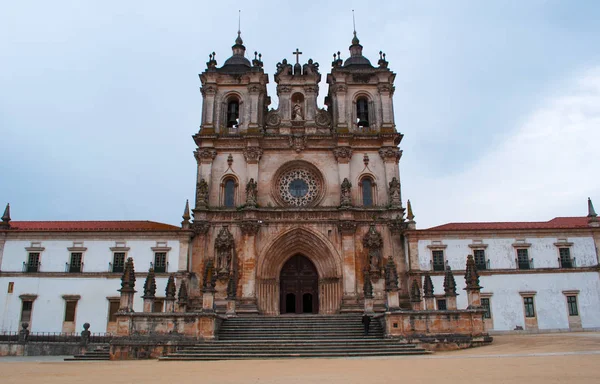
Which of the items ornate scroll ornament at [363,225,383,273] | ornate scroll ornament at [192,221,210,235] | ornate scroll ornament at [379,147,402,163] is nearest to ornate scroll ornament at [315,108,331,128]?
ornate scroll ornament at [379,147,402,163]

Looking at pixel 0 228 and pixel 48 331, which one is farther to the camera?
pixel 0 228

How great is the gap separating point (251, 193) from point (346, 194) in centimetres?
625

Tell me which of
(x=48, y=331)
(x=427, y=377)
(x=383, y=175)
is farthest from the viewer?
(x=383, y=175)

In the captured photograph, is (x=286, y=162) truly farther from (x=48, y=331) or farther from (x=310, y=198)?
(x=48, y=331)

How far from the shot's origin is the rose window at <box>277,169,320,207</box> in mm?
33219

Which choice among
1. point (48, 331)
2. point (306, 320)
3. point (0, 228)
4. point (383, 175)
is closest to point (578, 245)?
point (383, 175)

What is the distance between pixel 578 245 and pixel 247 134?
23.2 metres

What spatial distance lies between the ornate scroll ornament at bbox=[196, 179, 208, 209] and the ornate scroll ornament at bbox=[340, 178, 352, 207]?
354 inches

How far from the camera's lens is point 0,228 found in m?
31.4

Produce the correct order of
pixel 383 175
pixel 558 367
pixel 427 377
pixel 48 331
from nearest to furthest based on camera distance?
pixel 427 377 → pixel 558 367 → pixel 48 331 → pixel 383 175

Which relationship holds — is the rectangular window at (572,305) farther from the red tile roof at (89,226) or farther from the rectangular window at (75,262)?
the rectangular window at (75,262)

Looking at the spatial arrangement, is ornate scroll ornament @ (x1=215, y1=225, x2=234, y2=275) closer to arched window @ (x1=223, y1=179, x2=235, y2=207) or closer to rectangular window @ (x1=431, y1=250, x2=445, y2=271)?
arched window @ (x1=223, y1=179, x2=235, y2=207)

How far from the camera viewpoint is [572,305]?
3022 centimetres

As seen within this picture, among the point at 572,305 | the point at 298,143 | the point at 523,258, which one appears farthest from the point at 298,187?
the point at 572,305
